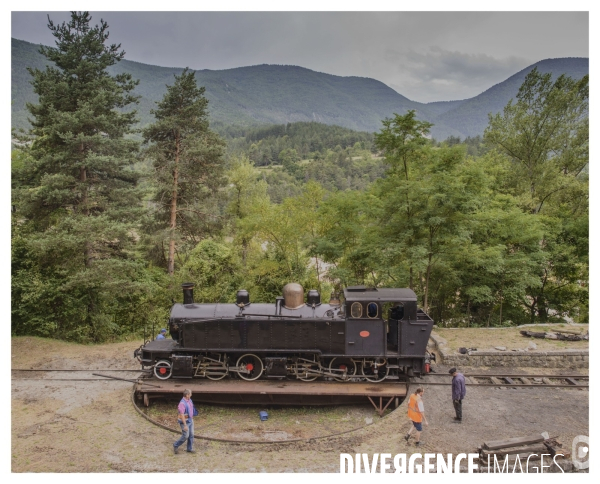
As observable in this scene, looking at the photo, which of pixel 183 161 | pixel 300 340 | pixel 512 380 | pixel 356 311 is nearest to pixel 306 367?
pixel 300 340

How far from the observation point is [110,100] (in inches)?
638

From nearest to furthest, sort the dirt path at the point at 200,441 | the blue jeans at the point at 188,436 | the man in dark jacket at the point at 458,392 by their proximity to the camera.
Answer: the dirt path at the point at 200,441, the blue jeans at the point at 188,436, the man in dark jacket at the point at 458,392

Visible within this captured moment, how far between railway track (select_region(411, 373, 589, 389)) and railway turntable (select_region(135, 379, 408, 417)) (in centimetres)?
137

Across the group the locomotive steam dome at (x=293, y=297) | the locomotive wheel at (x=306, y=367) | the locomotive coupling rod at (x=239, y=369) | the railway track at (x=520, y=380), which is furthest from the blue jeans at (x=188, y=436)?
the railway track at (x=520, y=380)

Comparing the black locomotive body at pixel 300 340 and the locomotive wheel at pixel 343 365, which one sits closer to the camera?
the black locomotive body at pixel 300 340

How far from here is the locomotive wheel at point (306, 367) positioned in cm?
1116

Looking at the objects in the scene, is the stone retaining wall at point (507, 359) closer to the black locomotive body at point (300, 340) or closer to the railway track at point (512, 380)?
the railway track at point (512, 380)

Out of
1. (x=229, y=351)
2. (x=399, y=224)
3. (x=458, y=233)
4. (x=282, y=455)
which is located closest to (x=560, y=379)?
(x=458, y=233)

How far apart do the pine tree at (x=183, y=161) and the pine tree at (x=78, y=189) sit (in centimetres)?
292

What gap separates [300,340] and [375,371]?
231 centimetres

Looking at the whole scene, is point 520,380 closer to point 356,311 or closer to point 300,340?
point 356,311

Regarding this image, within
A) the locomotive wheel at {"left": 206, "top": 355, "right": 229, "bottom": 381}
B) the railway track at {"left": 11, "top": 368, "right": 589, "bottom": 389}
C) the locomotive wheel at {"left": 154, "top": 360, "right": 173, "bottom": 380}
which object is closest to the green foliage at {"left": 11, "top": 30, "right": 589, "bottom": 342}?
the railway track at {"left": 11, "top": 368, "right": 589, "bottom": 389}

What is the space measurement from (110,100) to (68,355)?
10141 millimetres

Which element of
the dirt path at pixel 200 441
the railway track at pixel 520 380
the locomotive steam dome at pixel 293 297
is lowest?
the dirt path at pixel 200 441
